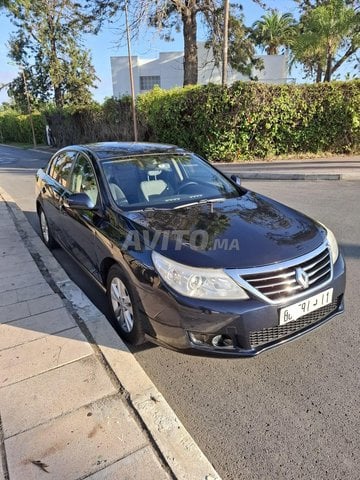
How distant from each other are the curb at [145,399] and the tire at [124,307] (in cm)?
8

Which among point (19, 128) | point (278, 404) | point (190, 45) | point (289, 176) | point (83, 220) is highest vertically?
point (190, 45)

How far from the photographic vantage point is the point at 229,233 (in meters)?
2.61

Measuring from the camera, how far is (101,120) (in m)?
19.9

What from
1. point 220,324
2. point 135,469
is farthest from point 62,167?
point 135,469

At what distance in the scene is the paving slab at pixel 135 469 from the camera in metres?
1.76

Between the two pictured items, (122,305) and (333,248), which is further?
(122,305)

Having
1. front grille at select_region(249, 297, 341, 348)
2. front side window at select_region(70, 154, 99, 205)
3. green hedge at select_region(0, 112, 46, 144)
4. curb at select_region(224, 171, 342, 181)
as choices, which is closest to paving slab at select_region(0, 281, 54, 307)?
front side window at select_region(70, 154, 99, 205)

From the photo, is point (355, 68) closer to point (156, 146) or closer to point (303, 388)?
point (156, 146)

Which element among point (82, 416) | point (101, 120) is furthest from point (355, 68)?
point (82, 416)

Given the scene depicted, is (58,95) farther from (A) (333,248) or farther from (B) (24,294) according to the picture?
(A) (333,248)

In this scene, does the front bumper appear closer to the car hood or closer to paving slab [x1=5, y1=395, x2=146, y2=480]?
the car hood

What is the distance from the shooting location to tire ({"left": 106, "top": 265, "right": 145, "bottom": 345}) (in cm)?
263

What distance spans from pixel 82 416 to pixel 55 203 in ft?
9.73

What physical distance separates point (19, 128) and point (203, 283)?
4856 centimetres
